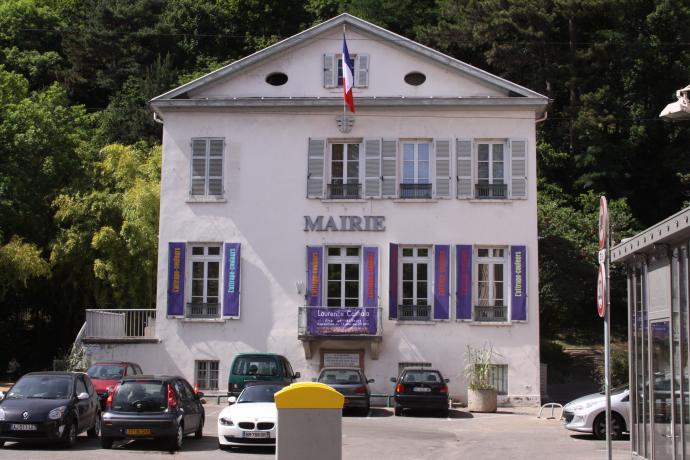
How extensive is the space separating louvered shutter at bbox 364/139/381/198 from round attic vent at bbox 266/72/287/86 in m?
3.48

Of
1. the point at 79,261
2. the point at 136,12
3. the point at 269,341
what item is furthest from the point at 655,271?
the point at 136,12

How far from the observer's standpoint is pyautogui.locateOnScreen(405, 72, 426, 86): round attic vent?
32781mm

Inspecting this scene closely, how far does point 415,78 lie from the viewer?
108ft

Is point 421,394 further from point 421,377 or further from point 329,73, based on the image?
point 329,73

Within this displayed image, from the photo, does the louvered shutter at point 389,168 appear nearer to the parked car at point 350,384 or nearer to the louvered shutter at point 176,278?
the louvered shutter at point 176,278

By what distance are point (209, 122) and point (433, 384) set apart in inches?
472

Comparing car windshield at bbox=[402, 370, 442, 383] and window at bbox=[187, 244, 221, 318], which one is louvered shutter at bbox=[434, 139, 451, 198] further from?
window at bbox=[187, 244, 221, 318]

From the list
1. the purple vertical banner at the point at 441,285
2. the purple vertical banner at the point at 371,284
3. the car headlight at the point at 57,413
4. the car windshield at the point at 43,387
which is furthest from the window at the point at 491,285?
the car headlight at the point at 57,413

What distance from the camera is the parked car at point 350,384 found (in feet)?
87.2

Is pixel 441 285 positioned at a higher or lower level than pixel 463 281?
lower

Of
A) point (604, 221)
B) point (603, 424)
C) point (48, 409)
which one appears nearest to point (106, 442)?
point (48, 409)

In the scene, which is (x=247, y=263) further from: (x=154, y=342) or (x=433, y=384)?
(x=433, y=384)

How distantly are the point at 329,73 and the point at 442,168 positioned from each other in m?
4.90

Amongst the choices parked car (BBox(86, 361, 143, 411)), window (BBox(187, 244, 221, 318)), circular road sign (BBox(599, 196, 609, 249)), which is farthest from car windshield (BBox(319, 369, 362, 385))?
circular road sign (BBox(599, 196, 609, 249))
